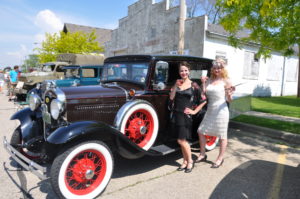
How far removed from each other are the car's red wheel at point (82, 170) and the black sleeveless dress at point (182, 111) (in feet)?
3.70

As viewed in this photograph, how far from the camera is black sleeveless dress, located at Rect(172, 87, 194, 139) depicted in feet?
10.5

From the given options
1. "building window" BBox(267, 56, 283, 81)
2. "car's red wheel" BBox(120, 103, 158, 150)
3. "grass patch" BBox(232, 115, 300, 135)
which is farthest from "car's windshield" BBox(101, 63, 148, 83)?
"building window" BBox(267, 56, 283, 81)

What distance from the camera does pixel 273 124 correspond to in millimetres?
6094

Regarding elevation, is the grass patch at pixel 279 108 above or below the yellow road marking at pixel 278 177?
above

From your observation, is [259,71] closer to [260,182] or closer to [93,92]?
[260,182]

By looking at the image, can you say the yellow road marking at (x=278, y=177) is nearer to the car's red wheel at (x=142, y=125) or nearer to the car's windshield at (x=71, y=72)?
the car's red wheel at (x=142, y=125)

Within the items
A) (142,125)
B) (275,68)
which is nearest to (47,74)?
(142,125)

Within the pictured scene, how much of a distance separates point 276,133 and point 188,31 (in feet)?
23.2

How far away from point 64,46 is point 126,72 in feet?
57.9

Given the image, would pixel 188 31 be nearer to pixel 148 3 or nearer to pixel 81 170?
pixel 148 3

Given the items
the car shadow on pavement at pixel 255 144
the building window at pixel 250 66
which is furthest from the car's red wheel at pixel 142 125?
the building window at pixel 250 66

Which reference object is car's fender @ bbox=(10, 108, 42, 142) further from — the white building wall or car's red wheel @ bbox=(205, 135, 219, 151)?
the white building wall

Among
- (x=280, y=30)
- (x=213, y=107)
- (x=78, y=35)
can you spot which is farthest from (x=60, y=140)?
(x=78, y=35)

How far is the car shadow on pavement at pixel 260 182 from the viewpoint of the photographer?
9.10 feet
